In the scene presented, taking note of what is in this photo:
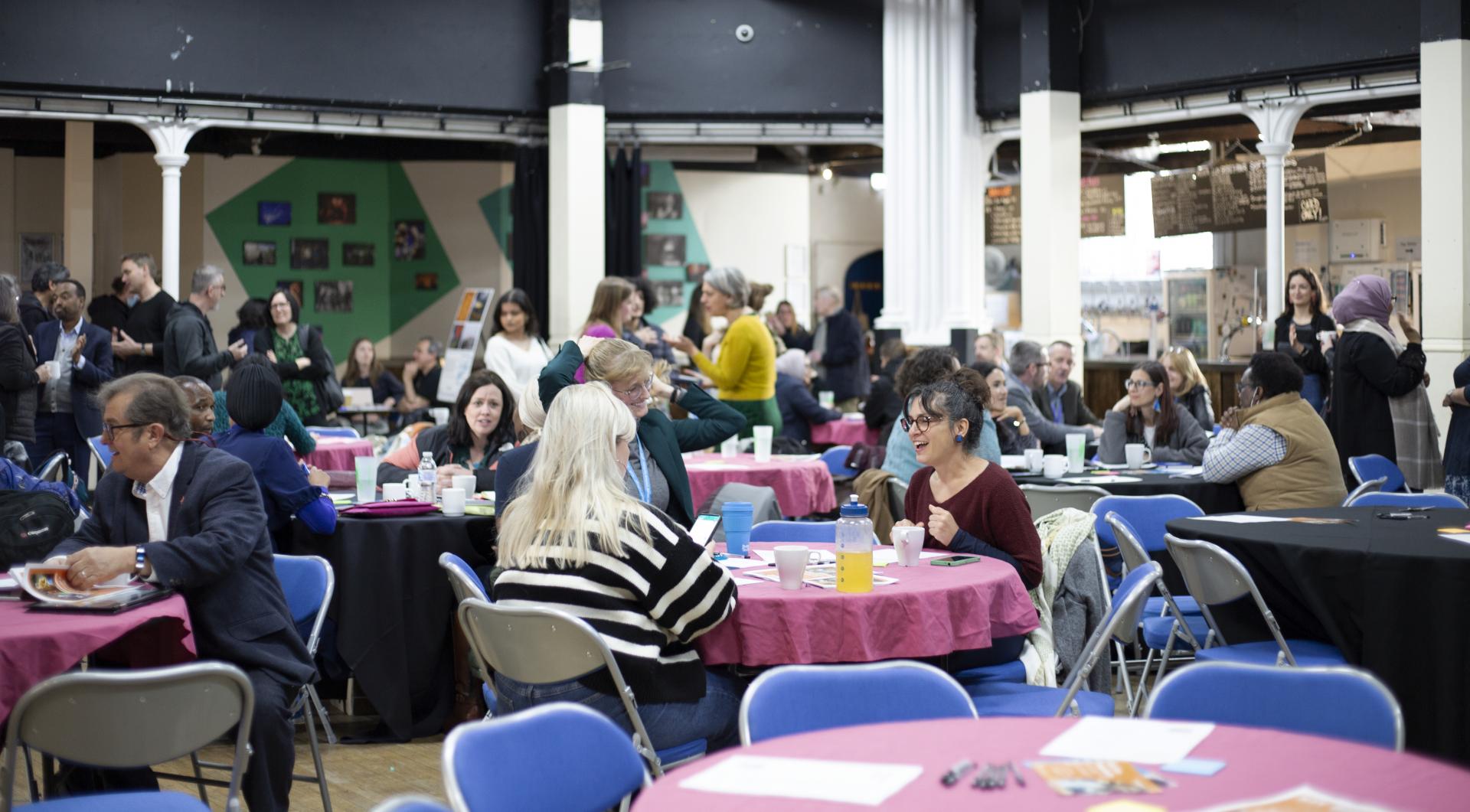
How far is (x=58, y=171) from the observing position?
14.4 metres

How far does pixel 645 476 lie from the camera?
5.05 meters

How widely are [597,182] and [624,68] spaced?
1029mm

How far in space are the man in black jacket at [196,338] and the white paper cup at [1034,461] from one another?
4.77m

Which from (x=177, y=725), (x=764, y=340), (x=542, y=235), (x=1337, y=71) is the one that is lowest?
(x=177, y=725)

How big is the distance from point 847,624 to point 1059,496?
3.03 m

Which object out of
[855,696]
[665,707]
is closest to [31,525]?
[665,707]

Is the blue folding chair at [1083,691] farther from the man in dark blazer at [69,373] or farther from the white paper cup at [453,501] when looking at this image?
the man in dark blazer at [69,373]

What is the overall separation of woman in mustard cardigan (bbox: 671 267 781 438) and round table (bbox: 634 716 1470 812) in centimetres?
503

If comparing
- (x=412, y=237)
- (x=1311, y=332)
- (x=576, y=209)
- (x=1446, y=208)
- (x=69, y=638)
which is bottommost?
(x=69, y=638)

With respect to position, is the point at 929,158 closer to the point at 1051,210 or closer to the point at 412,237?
the point at 1051,210

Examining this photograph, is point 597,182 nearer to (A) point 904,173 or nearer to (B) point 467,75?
(B) point 467,75

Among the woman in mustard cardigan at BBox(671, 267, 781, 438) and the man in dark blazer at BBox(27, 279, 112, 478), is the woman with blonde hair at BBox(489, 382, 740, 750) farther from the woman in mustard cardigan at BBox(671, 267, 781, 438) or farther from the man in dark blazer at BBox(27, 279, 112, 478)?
the man in dark blazer at BBox(27, 279, 112, 478)

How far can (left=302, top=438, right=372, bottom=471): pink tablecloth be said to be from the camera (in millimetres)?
8430

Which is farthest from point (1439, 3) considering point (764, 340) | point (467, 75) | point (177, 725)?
point (177, 725)
